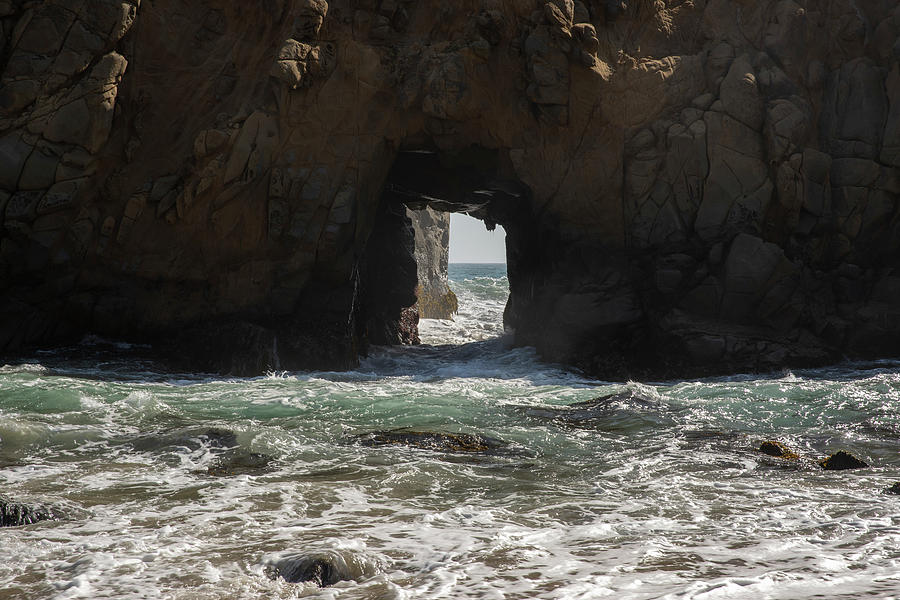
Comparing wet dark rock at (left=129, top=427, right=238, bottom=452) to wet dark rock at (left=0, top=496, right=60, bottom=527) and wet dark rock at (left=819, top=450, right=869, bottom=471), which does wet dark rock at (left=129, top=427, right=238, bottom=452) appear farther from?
wet dark rock at (left=819, top=450, right=869, bottom=471)

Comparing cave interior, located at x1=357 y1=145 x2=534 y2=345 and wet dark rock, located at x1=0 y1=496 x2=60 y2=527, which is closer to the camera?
Answer: wet dark rock, located at x1=0 y1=496 x2=60 y2=527

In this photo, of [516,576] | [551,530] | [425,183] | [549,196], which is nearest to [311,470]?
[551,530]

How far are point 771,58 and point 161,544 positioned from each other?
16.0 meters

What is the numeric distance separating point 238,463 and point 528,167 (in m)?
11.1

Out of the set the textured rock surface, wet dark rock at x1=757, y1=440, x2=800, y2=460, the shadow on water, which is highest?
the textured rock surface

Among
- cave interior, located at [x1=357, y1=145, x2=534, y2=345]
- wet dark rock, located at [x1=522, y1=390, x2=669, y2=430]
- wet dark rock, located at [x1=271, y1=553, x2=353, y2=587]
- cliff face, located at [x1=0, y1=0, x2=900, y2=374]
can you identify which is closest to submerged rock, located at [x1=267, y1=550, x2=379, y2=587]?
wet dark rock, located at [x1=271, y1=553, x2=353, y2=587]

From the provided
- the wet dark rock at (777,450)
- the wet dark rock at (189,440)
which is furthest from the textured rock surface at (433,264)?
the wet dark rock at (777,450)

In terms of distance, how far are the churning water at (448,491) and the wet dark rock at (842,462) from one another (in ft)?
0.51

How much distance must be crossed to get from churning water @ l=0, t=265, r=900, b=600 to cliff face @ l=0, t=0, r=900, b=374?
8.86 feet

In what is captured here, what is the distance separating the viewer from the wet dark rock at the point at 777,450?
839 cm

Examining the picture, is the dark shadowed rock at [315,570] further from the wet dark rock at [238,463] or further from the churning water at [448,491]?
the wet dark rock at [238,463]

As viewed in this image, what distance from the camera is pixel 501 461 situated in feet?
27.4

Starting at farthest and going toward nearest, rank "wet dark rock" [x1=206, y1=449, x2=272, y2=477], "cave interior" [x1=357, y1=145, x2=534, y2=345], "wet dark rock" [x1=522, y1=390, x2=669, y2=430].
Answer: "cave interior" [x1=357, y1=145, x2=534, y2=345] → "wet dark rock" [x1=522, y1=390, x2=669, y2=430] → "wet dark rock" [x1=206, y1=449, x2=272, y2=477]

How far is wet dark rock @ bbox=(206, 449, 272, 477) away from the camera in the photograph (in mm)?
7691
